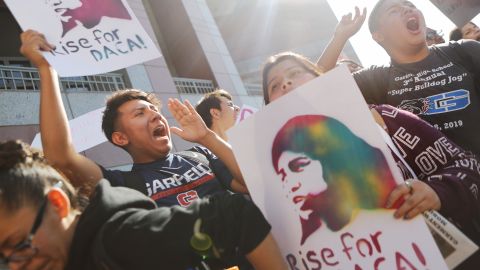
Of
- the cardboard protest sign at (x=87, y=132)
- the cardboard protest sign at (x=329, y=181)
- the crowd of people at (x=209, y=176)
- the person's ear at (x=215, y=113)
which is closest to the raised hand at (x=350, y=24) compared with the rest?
the crowd of people at (x=209, y=176)

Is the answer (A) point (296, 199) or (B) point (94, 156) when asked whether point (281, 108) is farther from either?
(B) point (94, 156)

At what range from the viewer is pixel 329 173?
3.21ft

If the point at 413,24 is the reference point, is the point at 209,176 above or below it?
below

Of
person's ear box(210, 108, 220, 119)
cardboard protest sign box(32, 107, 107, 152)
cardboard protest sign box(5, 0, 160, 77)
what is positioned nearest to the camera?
cardboard protest sign box(5, 0, 160, 77)

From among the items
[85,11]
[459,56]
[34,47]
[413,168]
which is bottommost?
[413,168]

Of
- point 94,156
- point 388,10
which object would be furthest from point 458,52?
point 94,156

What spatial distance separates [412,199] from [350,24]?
124 cm

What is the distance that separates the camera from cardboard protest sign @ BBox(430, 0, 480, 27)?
215cm

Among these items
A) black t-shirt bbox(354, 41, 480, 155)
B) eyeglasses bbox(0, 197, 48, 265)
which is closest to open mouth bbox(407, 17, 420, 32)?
black t-shirt bbox(354, 41, 480, 155)

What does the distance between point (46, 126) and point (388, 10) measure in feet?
5.68

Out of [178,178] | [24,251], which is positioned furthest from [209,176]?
[24,251]

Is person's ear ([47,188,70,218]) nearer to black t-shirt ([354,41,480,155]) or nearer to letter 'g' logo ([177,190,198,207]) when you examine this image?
letter 'g' logo ([177,190,198,207])

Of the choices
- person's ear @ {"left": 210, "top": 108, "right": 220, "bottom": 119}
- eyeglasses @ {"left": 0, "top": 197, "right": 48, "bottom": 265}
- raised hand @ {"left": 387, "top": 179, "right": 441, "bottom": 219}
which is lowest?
raised hand @ {"left": 387, "top": 179, "right": 441, "bottom": 219}

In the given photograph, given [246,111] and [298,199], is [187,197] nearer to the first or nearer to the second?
[298,199]
